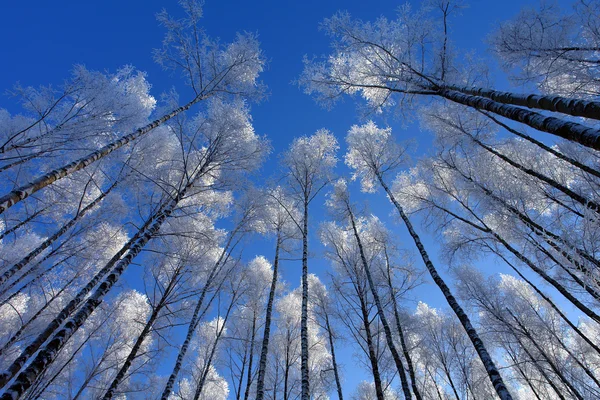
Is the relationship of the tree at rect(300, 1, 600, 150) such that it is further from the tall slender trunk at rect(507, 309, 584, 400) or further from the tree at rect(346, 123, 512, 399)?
the tall slender trunk at rect(507, 309, 584, 400)

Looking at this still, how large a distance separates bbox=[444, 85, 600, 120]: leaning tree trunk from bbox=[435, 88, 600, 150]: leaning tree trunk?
0.09m

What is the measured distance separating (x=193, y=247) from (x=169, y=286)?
1767 mm

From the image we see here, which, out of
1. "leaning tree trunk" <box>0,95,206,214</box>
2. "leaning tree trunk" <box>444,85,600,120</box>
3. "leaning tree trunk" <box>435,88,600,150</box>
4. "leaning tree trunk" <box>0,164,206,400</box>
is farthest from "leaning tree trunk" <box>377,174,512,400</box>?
"leaning tree trunk" <box>0,95,206,214</box>

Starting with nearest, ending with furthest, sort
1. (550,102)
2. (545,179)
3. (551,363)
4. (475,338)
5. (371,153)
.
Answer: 1. (550,102)
2. (475,338)
3. (545,179)
4. (551,363)
5. (371,153)

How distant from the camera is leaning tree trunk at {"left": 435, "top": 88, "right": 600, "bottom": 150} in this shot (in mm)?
2950

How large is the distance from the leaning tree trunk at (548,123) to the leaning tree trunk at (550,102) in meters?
0.09

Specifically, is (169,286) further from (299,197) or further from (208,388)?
(208,388)

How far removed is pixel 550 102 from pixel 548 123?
0.41 metres

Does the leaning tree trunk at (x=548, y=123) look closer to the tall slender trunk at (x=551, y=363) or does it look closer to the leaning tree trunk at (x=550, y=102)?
the leaning tree trunk at (x=550, y=102)

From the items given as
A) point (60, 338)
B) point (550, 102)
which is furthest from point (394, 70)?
point (60, 338)

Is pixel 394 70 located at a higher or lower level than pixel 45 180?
higher

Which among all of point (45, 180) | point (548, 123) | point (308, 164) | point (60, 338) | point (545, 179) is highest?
point (308, 164)

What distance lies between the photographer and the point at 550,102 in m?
3.71

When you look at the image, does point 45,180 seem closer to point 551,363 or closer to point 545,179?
point 545,179
